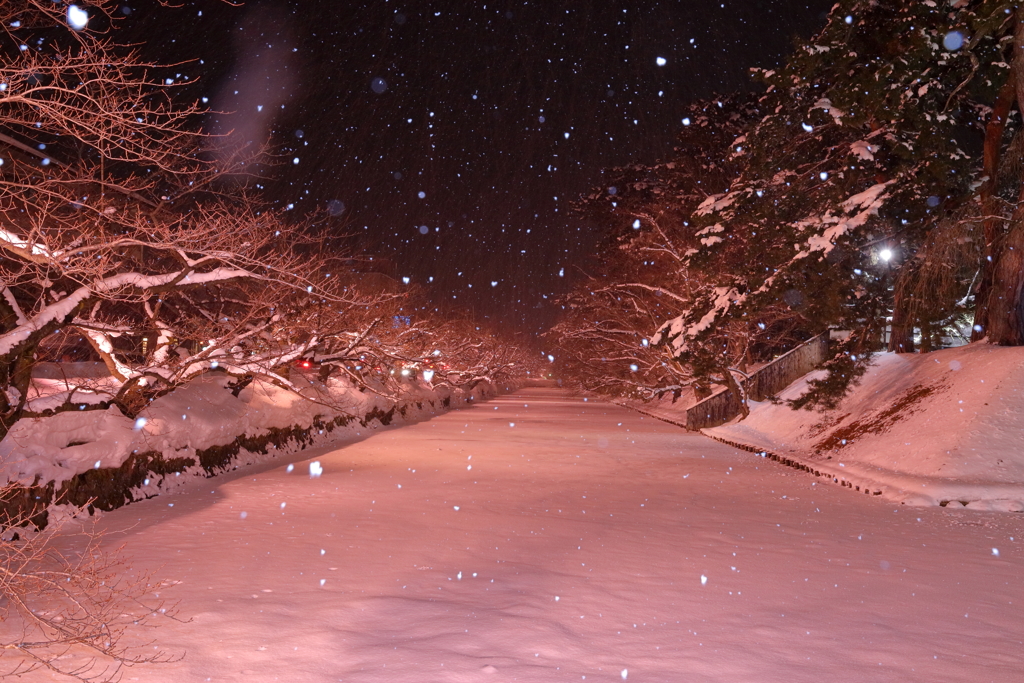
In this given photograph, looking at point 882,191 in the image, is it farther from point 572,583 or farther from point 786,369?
point 572,583

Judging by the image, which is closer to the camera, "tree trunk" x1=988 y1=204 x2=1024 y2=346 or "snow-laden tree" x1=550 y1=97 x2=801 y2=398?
"tree trunk" x1=988 y1=204 x2=1024 y2=346

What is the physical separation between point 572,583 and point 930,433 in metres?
10.4

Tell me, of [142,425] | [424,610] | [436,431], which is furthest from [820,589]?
[436,431]

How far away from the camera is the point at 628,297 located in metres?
40.1

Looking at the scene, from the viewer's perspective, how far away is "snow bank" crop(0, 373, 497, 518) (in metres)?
9.69

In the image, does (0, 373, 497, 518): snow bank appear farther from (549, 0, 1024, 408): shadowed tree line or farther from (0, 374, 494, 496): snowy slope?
(549, 0, 1024, 408): shadowed tree line

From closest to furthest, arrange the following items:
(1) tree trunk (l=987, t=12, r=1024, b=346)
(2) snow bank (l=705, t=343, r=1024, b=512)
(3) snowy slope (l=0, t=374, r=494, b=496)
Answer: (3) snowy slope (l=0, t=374, r=494, b=496)
(2) snow bank (l=705, t=343, r=1024, b=512)
(1) tree trunk (l=987, t=12, r=1024, b=346)

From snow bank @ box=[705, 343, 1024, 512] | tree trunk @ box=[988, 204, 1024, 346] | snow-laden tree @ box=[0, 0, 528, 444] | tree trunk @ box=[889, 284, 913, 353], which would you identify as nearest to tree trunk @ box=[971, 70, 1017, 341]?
tree trunk @ box=[988, 204, 1024, 346]

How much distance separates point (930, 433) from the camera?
14.3 meters

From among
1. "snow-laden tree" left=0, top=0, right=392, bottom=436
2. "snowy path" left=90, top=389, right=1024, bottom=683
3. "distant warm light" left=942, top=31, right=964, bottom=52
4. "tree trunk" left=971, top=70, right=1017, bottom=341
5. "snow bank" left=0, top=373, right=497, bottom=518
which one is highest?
"distant warm light" left=942, top=31, right=964, bottom=52

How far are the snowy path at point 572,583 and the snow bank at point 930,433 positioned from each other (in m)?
0.86

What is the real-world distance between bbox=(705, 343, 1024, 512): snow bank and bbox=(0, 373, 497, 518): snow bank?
37.9ft

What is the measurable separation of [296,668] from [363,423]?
21873 mm

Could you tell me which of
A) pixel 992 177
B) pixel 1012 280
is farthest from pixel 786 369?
pixel 1012 280
